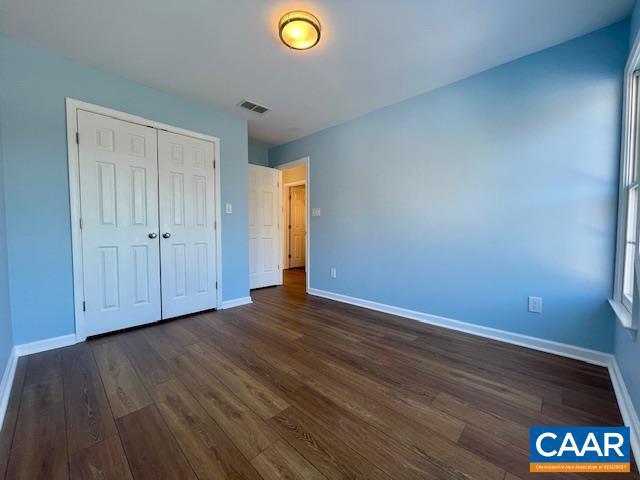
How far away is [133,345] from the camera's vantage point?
2232 mm

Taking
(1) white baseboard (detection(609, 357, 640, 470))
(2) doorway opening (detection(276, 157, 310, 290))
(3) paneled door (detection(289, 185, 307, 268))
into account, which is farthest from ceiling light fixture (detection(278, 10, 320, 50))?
(3) paneled door (detection(289, 185, 307, 268))

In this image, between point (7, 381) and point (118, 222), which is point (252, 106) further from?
point (7, 381)

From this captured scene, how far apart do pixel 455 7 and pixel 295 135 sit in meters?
2.67

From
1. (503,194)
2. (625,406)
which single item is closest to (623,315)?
(625,406)

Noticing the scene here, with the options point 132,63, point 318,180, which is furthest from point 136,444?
point 318,180

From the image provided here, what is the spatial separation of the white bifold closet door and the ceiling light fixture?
5.48 feet

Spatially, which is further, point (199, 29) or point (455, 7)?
point (199, 29)

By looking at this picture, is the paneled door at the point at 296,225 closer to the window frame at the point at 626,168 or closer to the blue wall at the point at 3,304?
the blue wall at the point at 3,304

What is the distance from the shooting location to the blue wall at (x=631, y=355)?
1.27 m

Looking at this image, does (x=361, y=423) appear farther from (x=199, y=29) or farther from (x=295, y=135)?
(x=295, y=135)

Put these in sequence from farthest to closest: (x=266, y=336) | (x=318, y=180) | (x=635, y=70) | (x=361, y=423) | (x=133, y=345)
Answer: (x=318, y=180)
(x=266, y=336)
(x=133, y=345)
(x=635, y=70)
(x=361, y=423)

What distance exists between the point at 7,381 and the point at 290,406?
181 cm

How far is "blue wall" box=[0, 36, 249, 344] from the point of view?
1.97 m

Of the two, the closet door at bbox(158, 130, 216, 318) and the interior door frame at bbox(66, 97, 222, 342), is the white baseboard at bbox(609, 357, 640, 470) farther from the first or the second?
the interior door frame at bbox(66, 97, 222, 342)
